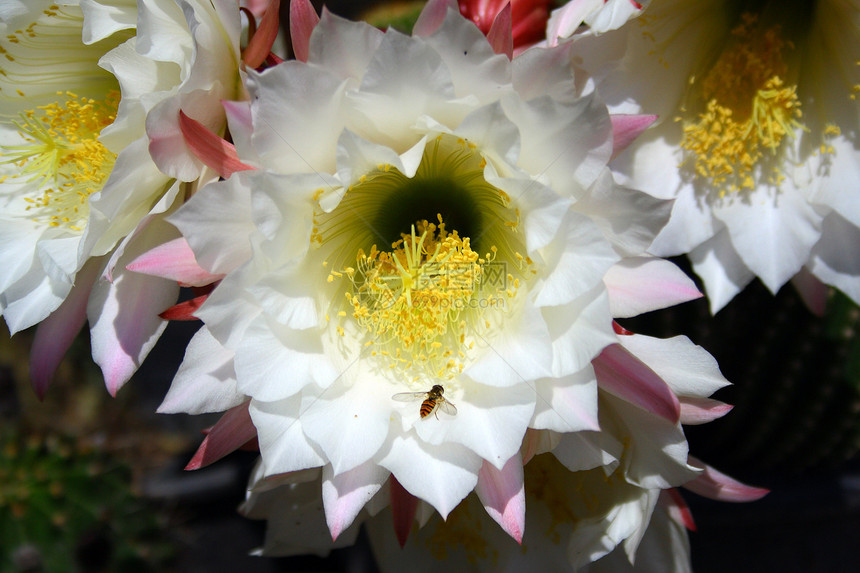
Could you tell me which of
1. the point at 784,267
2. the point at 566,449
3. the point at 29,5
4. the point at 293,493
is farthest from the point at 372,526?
the point at 29,5

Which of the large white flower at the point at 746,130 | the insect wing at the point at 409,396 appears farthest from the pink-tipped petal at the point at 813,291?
the insect wing at the point at 409,396

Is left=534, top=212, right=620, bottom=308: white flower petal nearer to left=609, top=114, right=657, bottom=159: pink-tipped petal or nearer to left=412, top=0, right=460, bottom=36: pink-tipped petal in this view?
left=609, top=114, right=657, bottom=159: pink-tipped petal

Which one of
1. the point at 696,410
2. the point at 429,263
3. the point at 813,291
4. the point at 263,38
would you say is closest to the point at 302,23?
the point at 263,38

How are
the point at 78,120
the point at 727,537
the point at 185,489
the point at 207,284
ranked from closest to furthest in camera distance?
the point at 207,284, the point at 78,120, the point at 727,537, the point at 185,489

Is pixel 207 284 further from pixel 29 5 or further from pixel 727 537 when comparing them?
pixel 727 537

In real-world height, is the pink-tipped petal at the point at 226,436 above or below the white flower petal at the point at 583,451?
below

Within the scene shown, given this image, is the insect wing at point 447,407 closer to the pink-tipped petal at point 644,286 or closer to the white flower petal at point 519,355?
the white flower petal at point 519,355
